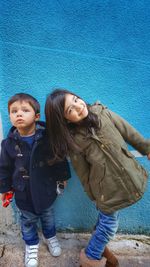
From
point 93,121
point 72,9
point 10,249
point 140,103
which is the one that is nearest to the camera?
point 93,121

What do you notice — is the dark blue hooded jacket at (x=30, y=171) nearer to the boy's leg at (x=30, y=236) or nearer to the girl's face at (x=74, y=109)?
the boy's leg at (x=30, y=236)

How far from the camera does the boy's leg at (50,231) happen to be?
8.02ft

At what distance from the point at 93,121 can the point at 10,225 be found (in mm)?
1354

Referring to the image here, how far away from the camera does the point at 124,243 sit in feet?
8.55

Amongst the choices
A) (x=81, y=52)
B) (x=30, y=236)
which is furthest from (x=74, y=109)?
(x=30, y=236)

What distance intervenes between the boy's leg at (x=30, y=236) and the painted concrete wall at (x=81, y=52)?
0.71 m

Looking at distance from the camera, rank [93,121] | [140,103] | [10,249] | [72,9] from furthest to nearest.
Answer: [10,249]
[140,103]
[72,9]
[93,121]

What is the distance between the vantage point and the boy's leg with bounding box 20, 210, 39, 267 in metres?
2.38

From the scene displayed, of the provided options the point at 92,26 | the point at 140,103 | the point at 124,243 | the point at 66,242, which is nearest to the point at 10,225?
the point at 66,242

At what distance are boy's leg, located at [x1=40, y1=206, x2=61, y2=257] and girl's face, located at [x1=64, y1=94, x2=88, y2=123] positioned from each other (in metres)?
0.90

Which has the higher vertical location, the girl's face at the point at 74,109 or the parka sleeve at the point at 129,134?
the girl's face at the point at 74,109

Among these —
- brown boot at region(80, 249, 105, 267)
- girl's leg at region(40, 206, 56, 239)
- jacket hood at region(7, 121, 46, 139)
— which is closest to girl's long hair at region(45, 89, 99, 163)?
jacket hood at region(7, 121, 46, 139)

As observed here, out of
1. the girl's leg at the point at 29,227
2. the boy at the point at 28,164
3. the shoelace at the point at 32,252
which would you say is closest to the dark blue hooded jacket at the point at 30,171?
the boy at the point at 28,164

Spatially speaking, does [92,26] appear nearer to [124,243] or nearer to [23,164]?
[23,164]
